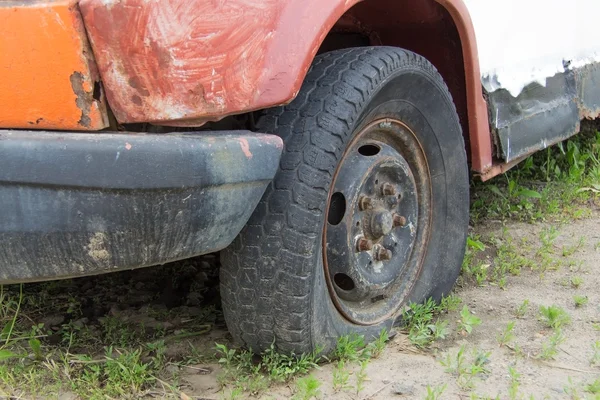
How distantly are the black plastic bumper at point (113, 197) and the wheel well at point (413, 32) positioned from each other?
1.13m

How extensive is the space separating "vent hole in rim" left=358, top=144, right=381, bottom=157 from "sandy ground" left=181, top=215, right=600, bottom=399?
68 centimetres

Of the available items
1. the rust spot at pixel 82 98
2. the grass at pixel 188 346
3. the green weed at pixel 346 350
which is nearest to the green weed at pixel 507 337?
the grass at pixel 188 346

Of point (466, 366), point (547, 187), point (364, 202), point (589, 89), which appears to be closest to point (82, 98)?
point (364, 202)

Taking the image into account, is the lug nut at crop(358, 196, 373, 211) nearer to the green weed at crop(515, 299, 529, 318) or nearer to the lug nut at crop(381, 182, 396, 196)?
the lug nut at crop(381, 182, 396, 196)

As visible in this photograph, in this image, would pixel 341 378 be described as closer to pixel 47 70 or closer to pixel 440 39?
pixel 47 70

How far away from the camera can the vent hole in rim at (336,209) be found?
2.36 metres

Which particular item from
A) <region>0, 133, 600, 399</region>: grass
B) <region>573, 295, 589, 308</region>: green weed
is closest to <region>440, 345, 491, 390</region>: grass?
<region>0, 133, 600, 399</region>: grass

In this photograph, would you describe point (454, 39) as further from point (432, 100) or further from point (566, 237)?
point (566, 237)

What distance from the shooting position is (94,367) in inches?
87.4

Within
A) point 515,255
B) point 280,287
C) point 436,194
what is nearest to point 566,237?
point 515,255

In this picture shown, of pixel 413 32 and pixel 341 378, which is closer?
pixel 341 378

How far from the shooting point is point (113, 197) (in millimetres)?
1623

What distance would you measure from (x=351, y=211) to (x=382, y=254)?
0.26 meters

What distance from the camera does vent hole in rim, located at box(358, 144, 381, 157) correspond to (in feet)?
8.35
